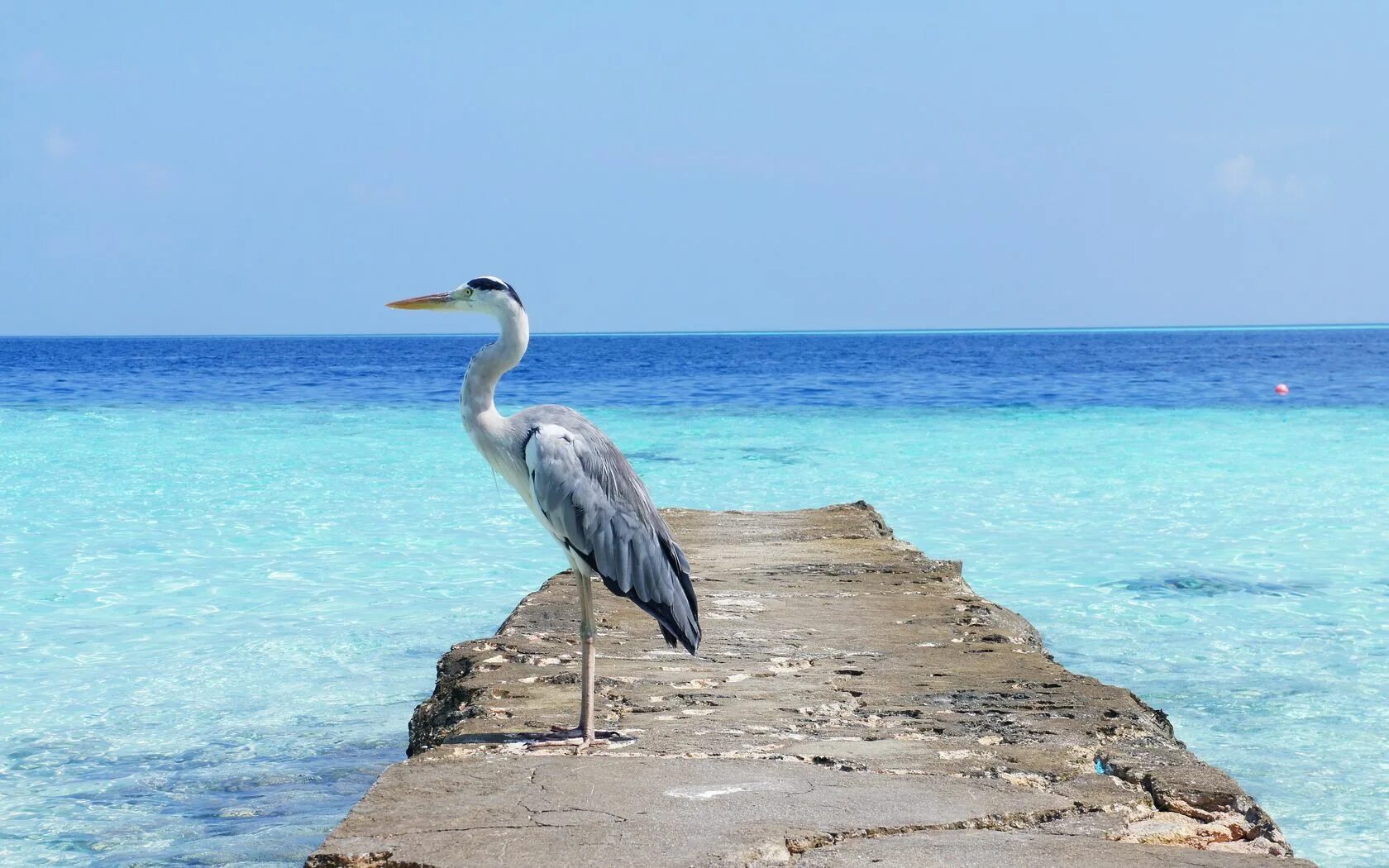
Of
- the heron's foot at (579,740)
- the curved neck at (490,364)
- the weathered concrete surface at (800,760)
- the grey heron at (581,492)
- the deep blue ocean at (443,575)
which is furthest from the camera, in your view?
the deep blue ocean at (443,575)

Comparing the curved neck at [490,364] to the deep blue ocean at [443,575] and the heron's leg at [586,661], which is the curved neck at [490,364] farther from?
the deep blue ocean at [443,575]

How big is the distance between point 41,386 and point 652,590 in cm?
3656

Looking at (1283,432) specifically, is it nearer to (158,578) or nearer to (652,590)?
(158,578)

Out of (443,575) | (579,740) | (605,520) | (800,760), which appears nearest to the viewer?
(800,760)

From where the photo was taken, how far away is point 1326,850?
4340 millimetres

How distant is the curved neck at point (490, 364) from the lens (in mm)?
3686

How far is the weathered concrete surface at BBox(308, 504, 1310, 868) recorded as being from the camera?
2686mm

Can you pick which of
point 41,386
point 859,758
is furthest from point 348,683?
point 41,386

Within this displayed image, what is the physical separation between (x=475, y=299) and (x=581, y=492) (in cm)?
73

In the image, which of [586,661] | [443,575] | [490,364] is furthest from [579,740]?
[443,575]

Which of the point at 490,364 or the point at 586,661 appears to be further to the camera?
the point at 490,364

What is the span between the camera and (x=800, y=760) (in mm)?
3357

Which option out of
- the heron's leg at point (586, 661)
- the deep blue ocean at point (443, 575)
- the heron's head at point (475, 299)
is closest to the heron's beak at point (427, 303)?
the heron's head at point (475, 299)

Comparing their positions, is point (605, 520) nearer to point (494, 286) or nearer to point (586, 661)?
point (586, 661)
